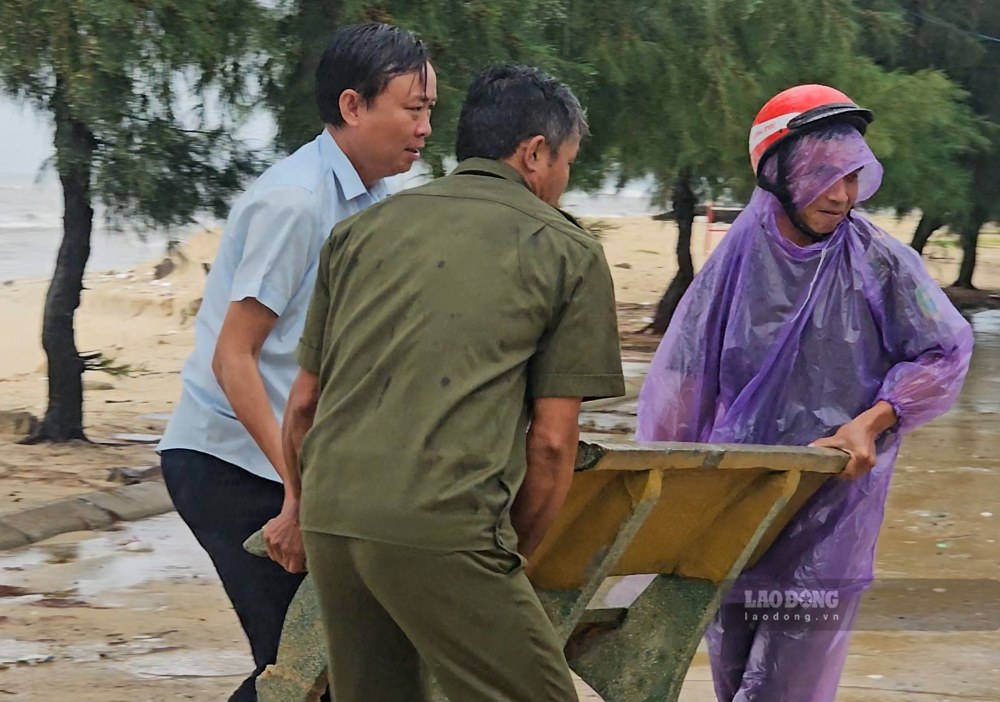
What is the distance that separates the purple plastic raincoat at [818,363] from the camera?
10.5 ft

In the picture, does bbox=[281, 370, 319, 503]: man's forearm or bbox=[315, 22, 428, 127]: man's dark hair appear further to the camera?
bbox=[315, 22, 428, 127]: man's dark hair

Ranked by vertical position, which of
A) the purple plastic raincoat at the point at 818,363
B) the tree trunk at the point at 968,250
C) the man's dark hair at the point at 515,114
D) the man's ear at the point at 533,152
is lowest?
the tree trunk at the point at 968,250

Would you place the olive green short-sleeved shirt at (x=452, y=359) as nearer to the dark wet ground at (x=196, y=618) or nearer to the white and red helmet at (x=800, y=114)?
the white and red helmet at (x=800, y=114)

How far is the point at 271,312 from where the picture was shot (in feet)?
9.20

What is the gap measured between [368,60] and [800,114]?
95cm

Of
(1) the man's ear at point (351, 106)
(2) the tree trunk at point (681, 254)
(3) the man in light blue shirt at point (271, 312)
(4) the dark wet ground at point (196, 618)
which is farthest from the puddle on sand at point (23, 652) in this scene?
(2) the tree trunk at point (681, 254)

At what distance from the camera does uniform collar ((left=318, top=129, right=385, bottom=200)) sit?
9.61 feet

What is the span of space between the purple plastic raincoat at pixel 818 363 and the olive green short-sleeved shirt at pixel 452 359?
1088 millimetres

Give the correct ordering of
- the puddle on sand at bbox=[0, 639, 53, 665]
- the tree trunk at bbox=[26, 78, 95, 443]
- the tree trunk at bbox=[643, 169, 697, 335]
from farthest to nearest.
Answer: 1. the tree trunk at bbox=[643, 169, 697, 335]
2. the tree trunk at bbox=[26, 78, 95, 443]
3. the puddle on sand at bbox=[0, 639, 53, 665]

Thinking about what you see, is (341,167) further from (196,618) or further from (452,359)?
(196,618)

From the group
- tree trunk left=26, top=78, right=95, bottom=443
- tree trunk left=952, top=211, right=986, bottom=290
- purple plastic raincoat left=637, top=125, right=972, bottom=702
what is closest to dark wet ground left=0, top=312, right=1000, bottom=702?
purple plastic raincoat left=637, top=125, right=972, bottom=702

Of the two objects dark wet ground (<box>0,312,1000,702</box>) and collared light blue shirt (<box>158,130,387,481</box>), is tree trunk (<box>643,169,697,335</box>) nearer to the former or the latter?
dark wet ground (<box>0,312,1000,702</box>)

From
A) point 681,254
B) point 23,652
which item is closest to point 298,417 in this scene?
point 23,652

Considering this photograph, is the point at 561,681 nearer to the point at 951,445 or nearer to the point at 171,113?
the point at 171,113
